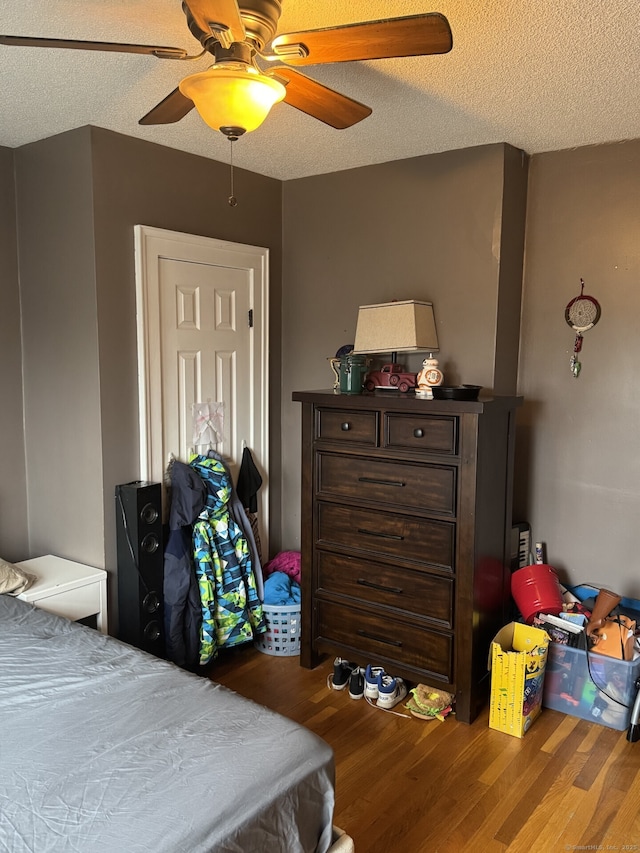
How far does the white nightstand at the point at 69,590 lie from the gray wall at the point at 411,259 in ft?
4.07

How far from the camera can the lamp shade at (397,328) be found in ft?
10.1

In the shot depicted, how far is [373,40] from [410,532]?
1916 millimetres

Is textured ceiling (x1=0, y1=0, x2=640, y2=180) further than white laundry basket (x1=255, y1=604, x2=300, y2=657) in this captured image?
No

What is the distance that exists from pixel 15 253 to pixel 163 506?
4.56 ft

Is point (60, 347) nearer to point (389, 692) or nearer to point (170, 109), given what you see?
→ point (170, 109)

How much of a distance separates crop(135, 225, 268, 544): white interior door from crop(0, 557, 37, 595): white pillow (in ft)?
2.17

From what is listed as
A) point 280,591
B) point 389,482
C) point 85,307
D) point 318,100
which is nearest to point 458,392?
point 389,482

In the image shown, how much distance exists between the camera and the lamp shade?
3.07 meters

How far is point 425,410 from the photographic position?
8.87 ft

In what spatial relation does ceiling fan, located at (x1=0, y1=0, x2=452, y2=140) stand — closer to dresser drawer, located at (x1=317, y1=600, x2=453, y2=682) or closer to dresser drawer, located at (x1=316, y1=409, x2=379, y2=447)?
dresser drawer, located at (x1=316, y1=409, x2=379, y2=447)

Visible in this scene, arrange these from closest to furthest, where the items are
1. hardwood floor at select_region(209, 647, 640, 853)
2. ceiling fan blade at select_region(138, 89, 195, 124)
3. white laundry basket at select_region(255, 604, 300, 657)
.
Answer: ceiling fan blade at select_region(138, 89, 195, 124) → hardwood floor at select_region(209, 647, 640, 853) → white laundry basket at select_region(255, 604, 300, 657)

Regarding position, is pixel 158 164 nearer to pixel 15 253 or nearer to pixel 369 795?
pixel 15 253

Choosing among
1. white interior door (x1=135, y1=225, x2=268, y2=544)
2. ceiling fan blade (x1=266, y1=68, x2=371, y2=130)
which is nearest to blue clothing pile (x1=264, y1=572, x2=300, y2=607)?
white interior door (x1=135, y1=225, x2=268, y2=544)

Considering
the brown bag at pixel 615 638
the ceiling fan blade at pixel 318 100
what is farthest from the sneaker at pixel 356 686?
the ceiling fan blade at pixel 318 100
